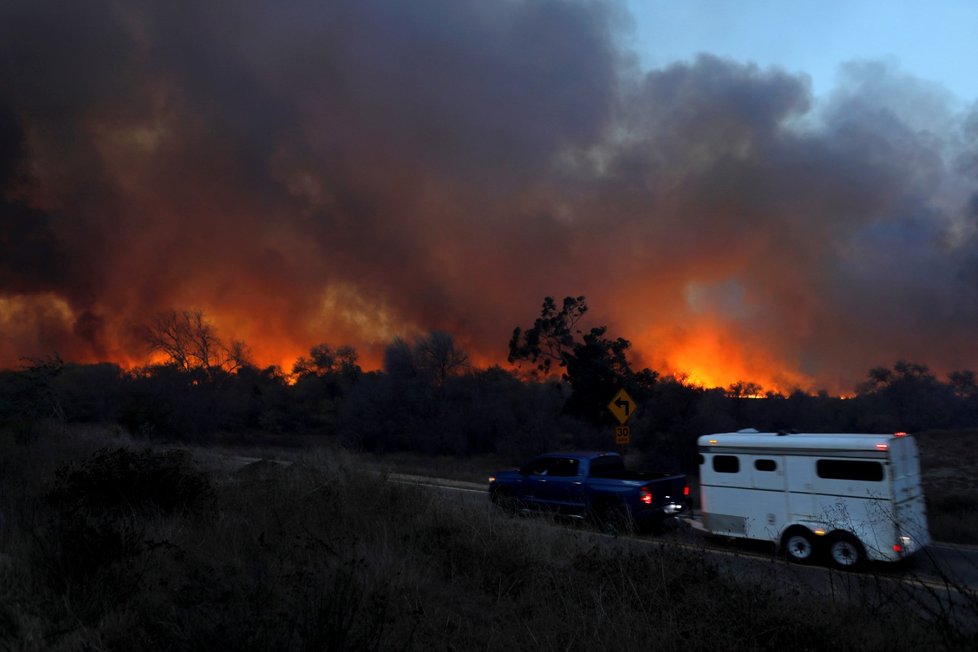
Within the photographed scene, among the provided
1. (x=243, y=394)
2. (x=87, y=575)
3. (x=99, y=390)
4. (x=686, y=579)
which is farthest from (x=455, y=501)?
(x=243, y=394)

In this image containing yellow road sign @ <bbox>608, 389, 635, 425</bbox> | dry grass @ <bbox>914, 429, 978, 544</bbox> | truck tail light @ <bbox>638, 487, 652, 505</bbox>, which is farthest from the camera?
yellow road sign @ <bbox>608, 389, 635, 425</bbox>

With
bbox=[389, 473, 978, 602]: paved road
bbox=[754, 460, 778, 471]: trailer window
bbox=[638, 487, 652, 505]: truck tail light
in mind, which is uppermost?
bbox=[754, 460, 778, 471]: trailer window

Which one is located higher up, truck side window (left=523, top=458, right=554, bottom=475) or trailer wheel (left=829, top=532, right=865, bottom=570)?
truck side window (left=523, top=458, right=554, bottom=475)

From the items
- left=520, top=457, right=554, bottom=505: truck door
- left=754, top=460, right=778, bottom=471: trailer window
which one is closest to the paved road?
left=754, top=460, right=778, bottom=471: trailer window

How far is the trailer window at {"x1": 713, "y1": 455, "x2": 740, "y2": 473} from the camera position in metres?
12.2

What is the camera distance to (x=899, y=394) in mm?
50562

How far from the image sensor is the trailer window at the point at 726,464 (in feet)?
40.2

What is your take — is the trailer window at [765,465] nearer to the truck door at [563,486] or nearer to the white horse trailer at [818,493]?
the white horse trailer at [818,493]

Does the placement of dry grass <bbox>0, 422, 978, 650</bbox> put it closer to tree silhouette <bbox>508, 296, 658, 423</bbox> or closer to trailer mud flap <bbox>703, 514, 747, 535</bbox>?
trailer mud flap <bbox>703, 514, 747, 535</bbox>

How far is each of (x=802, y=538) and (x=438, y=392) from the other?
36.2 meters

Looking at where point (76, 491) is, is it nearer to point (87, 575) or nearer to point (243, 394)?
point (87, 575)

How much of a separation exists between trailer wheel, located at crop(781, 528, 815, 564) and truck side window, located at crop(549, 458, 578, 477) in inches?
175

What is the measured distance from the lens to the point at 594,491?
531 inches

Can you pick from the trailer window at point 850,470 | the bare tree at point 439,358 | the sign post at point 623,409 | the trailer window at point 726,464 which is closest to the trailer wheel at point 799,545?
the trailer window at point 850,470
